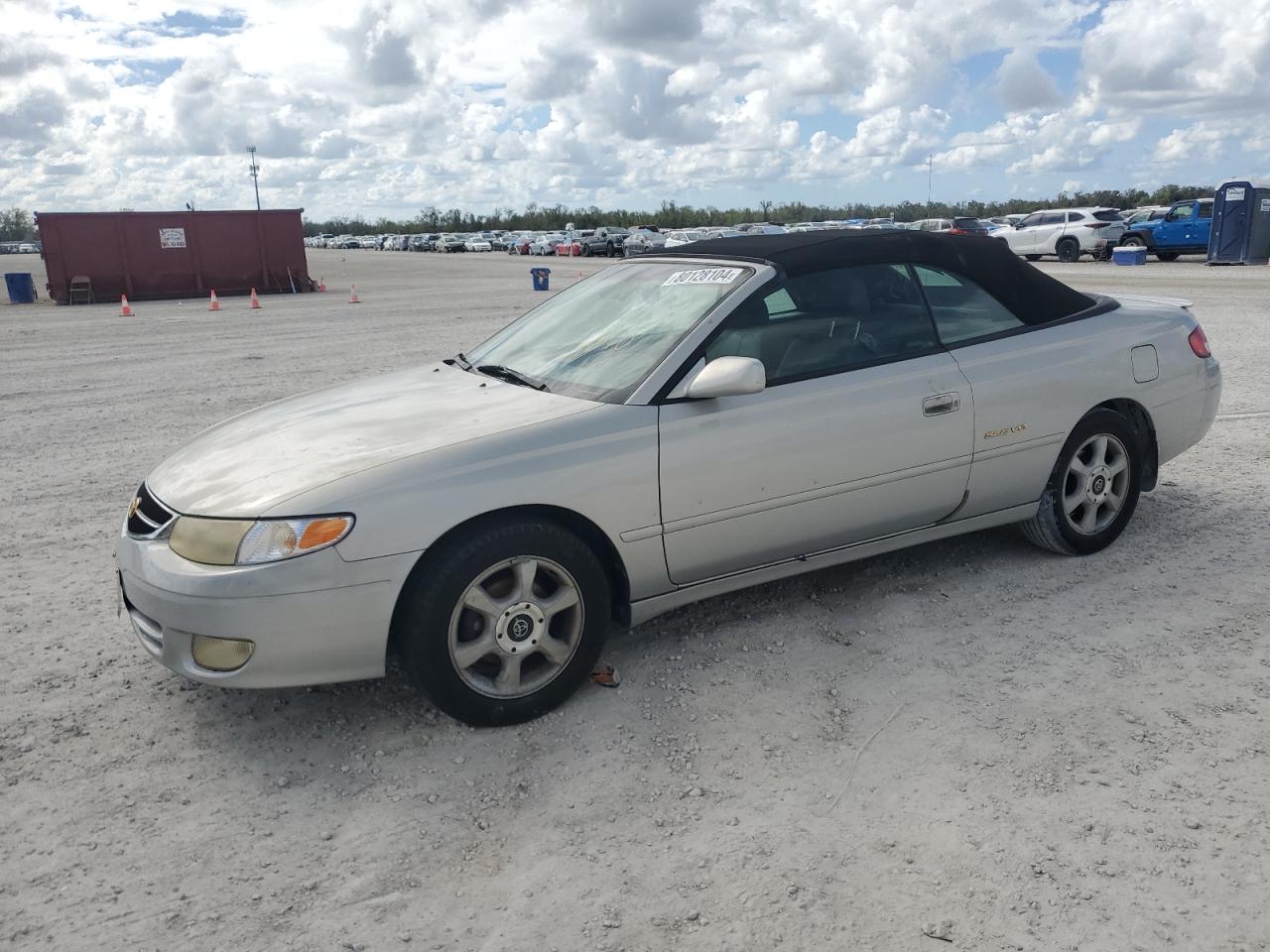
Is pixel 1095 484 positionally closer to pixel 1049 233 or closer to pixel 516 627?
pixel 516 627

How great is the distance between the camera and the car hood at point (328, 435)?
3.24 meters

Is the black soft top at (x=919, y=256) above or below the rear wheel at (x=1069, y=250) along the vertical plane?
above

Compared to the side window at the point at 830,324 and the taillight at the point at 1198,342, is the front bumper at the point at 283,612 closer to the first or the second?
the side window at the point at 830,324

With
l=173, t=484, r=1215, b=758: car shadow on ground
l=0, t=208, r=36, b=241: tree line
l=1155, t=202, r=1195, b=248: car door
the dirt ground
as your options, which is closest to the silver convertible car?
l=173, t=484, r=1215, b=758: car shadow on ground

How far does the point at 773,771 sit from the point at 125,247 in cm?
2543

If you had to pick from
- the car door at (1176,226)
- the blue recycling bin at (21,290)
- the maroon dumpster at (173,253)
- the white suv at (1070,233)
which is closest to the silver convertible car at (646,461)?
the maroon dumpster at (173,253)

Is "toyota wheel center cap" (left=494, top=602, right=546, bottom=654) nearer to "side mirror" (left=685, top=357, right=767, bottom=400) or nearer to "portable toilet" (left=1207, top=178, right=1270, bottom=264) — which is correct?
"side mirror" (left=685, top=357, right=767, bottom=400)

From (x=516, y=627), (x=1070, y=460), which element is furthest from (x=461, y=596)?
(x=1070, y=460)

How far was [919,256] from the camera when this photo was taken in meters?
4.29

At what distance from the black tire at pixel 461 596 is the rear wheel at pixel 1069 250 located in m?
32.1

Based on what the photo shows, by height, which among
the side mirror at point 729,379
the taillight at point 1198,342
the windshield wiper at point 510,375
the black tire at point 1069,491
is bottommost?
the black tire at point 1069,491

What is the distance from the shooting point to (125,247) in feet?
79.5

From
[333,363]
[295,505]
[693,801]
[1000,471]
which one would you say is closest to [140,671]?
[295,505]

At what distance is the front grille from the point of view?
331 cm
